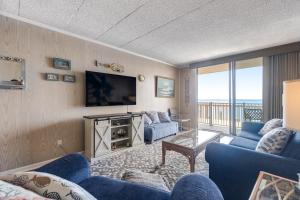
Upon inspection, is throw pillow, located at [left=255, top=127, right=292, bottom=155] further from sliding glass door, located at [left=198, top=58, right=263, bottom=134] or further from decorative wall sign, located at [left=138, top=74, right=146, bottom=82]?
decorative wall sign, located at [left=138, top=74, right=146, bottom=82]

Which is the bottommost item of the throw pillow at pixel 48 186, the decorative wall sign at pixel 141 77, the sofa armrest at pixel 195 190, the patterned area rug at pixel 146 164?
the patterned area rug at pixel 146 164

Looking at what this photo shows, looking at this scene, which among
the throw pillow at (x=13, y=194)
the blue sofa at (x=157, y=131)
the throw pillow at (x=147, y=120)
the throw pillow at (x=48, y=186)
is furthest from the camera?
the throw pillow at (x=147, y=120)

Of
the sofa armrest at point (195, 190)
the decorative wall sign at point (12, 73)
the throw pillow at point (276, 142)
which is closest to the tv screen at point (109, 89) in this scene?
the decorative wall sign at point (12, 73)

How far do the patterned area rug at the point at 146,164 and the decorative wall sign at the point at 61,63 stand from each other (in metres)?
1.81

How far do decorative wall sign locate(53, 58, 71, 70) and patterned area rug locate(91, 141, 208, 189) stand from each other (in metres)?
1.81

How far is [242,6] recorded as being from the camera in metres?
2.14

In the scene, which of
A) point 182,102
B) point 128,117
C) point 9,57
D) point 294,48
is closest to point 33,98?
point 9,57

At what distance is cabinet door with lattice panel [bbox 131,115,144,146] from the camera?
3.53 meters

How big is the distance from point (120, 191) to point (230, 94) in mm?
4563

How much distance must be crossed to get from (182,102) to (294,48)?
133 inches

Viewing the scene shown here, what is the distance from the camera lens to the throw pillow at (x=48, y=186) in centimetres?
69

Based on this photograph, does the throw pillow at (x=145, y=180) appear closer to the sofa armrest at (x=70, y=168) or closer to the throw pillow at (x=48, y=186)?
the sofa armrest at (x=70, y=168)

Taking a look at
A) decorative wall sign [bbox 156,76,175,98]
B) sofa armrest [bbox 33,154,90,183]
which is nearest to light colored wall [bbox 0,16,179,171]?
sofa armrest [bbox 33,154,90,183]

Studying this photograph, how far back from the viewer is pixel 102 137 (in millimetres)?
2969
